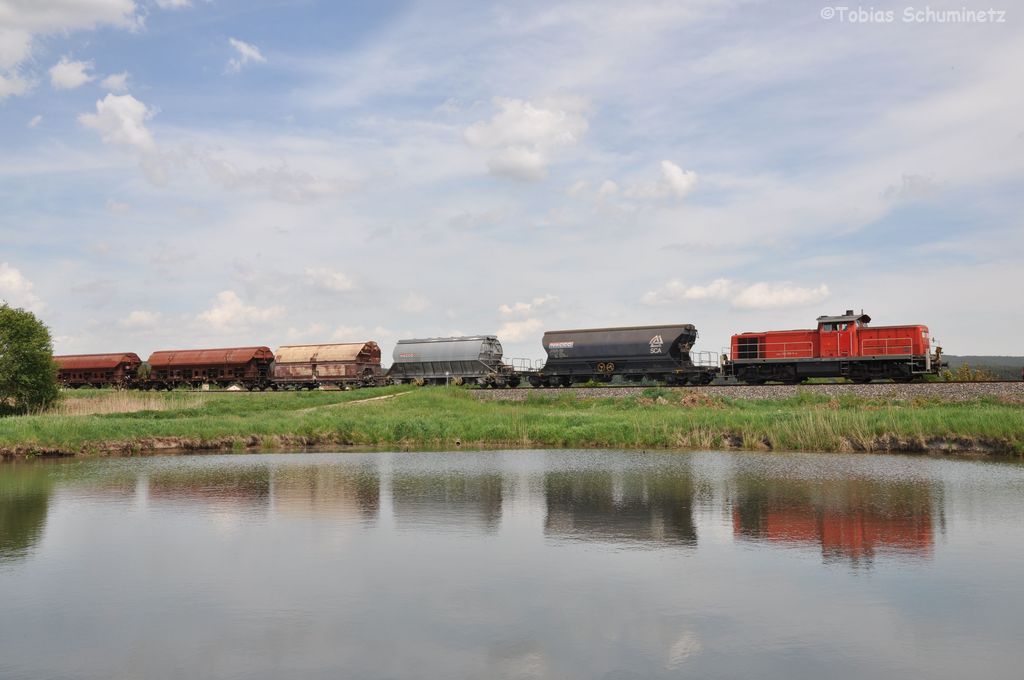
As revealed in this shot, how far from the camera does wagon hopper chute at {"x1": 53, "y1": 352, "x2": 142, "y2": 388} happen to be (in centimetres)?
6675

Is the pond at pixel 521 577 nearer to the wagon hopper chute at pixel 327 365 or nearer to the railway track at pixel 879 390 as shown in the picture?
the railway track at pixel 879 390

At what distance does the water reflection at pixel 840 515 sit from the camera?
549 inches

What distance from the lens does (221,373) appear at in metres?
62.5

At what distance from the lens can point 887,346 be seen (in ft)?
132

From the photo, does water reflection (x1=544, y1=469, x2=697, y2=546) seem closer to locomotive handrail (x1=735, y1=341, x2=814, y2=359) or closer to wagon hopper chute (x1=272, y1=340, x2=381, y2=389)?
locomotive handrail (x1=735, y1=341, x2=814, y2=359)

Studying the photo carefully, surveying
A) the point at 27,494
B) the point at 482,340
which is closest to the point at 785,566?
the point at 27,494

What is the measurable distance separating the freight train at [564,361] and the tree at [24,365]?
16.6m

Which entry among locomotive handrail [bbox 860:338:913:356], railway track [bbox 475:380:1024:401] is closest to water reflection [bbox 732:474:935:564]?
railway track [bbox 475:380:1024:401]

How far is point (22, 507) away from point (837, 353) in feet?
119

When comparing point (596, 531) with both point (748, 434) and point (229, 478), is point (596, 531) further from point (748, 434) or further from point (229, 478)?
point (748, 434)

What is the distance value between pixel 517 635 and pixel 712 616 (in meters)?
2.54

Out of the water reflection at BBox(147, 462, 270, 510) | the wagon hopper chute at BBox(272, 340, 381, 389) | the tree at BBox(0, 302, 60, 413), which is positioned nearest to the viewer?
the water reflection at BBox(147, 462, 270, 510)

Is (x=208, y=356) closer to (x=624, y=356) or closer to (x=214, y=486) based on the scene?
(x=624, y=356)

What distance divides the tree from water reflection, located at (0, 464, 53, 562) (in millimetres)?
20498
